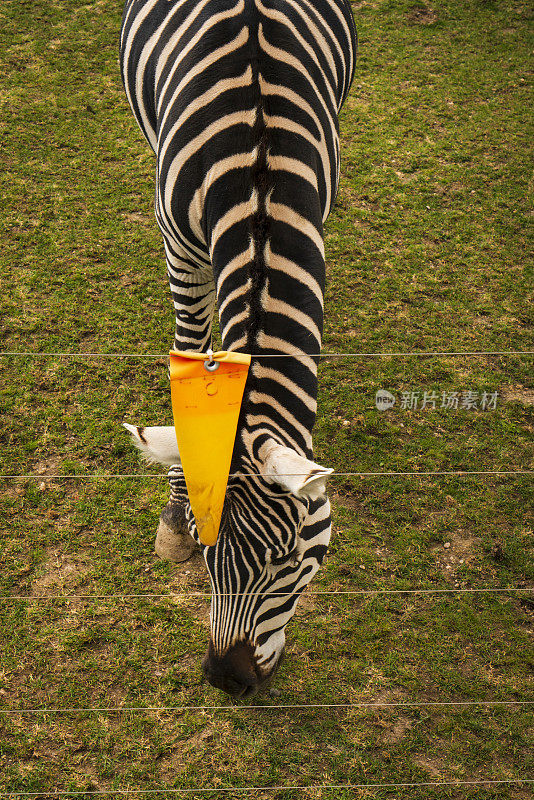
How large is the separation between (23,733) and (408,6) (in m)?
8.85

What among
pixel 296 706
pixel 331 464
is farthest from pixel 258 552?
pixel 331 464

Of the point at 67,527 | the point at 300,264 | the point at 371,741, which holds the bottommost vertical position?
the point at 371,741

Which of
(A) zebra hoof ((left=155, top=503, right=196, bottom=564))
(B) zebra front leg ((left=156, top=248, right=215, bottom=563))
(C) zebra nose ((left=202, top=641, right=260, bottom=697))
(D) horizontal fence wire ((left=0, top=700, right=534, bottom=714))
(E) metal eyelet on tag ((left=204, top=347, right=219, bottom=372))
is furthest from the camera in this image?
(A) zebra hoof ((left=155, top=503, right=196, bottom=564))

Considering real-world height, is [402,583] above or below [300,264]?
below

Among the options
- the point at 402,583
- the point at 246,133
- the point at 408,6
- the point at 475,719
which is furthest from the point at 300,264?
the point at 408,6

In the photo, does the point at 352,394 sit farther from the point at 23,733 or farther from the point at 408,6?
the point at 408,6

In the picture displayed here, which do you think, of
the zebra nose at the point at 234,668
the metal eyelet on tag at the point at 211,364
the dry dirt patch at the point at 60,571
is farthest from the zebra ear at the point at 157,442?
the dry dirt patch at the point at 60,571

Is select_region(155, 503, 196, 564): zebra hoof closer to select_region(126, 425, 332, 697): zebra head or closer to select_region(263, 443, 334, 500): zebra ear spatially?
select_region(126, 425, 332, 697): zebra head

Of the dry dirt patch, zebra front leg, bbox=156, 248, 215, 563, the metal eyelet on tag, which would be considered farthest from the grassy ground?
the metal eyelet on tag

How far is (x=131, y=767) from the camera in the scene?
339 cm

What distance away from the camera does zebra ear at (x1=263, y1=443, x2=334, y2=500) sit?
2174 millimetres

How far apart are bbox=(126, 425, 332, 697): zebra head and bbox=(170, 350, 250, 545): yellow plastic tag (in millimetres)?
84

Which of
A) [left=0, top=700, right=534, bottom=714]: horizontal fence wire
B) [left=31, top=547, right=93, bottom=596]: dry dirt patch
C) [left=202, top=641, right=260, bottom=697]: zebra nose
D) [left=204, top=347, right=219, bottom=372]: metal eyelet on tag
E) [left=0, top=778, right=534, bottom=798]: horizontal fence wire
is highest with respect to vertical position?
[left=204, top=347, right=219, bottom=372]: metal eyelet on tag

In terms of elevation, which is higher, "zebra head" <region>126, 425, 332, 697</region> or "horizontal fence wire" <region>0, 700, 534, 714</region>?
"zebra head" <region>126, 425, 332, 697</region>
